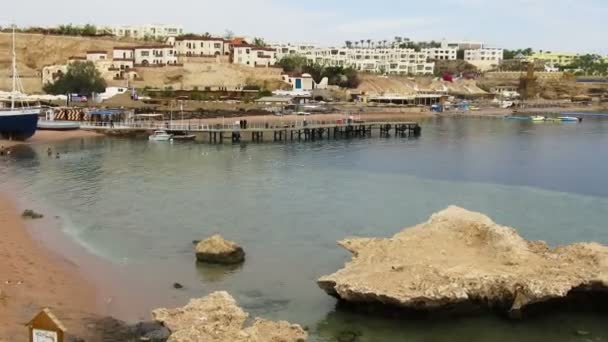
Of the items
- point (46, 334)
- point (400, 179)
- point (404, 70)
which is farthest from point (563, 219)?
point (404, 70)

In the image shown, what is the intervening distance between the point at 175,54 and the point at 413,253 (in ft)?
357

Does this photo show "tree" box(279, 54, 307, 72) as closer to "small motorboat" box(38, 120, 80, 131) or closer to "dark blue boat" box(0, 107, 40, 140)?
"small motorboat" box(38, 120, 80, 131)

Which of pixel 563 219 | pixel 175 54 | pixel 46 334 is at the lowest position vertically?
pixel 563 219

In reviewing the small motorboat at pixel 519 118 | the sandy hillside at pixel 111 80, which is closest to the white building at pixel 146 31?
the sandy hillside at pixel 111 80

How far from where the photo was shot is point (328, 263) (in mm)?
26531

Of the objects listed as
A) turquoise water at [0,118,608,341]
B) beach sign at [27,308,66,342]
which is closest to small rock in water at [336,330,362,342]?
turquoise water at [0,118,608,341]

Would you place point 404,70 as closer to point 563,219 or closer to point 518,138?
point 518,138

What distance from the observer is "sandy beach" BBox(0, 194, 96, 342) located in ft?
62.2

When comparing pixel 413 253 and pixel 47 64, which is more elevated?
pixel 47 64

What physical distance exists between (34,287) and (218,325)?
9286mm

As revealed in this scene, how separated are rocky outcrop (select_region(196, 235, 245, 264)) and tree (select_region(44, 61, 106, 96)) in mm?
80289

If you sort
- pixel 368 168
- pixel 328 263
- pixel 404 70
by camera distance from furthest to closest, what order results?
pixel 404 70, pixel 368 168, pixel 328 263

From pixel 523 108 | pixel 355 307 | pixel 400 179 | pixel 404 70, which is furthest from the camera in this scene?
pixel 404 70

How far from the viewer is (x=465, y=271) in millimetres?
19547
